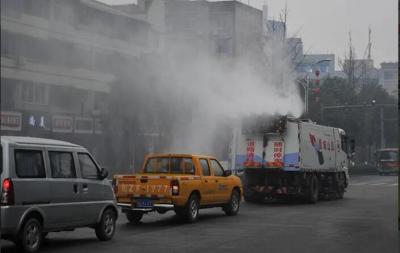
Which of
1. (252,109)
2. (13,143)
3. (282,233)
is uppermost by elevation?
(252,109)

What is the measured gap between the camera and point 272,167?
68.7ft

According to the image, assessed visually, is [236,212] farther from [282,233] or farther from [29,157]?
[29,157]

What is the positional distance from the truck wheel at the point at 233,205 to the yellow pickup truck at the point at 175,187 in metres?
0.06

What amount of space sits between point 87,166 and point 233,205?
6.43 metres

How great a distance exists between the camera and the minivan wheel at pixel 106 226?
1138cm

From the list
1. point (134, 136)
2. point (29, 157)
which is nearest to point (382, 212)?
point (134, 136)

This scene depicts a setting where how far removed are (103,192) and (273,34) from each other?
17.1m

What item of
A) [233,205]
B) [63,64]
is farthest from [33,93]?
[233,205]

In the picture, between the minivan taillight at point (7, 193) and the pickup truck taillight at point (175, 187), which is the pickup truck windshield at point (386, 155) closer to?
the pickup truck taillight at point (175, 187)

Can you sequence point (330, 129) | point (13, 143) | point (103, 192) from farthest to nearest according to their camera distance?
point (330, 129)
point (103, 192)
point (13, 143)

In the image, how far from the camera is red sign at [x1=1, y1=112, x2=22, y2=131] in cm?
798

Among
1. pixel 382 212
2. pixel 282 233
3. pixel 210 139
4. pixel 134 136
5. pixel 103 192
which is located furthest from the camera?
pixel 210 139

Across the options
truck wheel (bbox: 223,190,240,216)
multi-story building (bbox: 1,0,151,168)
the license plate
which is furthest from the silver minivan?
truck wheel (bbox: 223,190,240,216)

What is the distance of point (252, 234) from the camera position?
1252 cm
